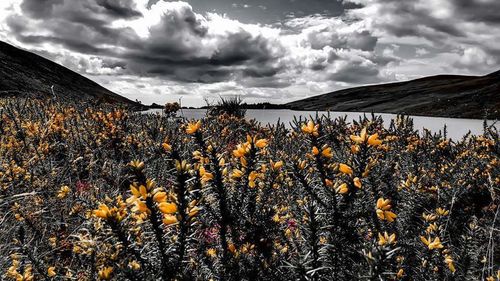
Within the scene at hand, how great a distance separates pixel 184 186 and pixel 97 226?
1.25m

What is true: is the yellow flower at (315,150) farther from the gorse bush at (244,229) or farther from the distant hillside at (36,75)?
the distant hillside at (36,75)

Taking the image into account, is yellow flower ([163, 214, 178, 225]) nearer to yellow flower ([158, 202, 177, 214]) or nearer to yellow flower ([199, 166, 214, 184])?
yellow flower ([158, 202, 177, 214])

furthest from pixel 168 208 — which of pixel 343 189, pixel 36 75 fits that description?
pixel 36 75

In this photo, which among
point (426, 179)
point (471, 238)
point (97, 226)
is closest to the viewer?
point (97, 226)

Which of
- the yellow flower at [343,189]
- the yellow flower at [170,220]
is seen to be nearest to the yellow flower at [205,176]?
the yellow flower at [170,220]

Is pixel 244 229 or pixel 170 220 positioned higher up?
pixel 170 220

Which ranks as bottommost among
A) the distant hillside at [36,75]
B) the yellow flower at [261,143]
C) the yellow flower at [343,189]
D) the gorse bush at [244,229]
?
the gorse bush at [244,229]

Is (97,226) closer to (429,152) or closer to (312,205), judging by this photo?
(312,205)

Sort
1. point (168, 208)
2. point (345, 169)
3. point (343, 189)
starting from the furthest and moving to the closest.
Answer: point (345, 169) < point (343, 189) < point (168, 208)

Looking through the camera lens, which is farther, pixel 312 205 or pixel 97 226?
pixel 97 226

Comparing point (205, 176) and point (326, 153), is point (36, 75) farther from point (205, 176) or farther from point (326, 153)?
point (326, 153)

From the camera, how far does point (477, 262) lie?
9.03ft

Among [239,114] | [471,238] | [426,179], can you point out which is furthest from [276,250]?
[239,114]

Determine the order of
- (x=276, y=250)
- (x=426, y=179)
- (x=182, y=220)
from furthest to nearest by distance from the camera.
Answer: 1. (x=426, y=179)
2. (x=276, y=250)
3. (x=182, y=220)
